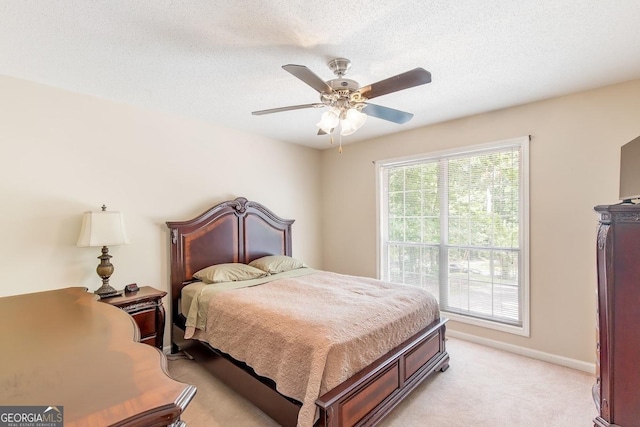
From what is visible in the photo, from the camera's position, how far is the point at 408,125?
379cm

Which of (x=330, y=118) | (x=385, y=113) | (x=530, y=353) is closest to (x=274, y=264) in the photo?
(x=330, y=118)

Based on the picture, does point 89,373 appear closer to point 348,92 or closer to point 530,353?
point 348,92

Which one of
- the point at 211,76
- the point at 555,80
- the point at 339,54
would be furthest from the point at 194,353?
the point at 555,80

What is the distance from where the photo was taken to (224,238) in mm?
3635

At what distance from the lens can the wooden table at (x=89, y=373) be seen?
0.74m

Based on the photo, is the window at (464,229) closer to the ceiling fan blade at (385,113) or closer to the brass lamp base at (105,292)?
the ceiling fan blade at (385,113)

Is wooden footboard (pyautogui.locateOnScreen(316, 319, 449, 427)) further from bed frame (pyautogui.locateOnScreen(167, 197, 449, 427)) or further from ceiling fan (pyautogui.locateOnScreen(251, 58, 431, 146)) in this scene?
ceiling fan (pyautogui.locateOnScreen(251, 58, 431, 146))

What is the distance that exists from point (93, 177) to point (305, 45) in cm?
230

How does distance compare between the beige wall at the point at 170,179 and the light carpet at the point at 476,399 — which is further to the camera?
the beige wall at the point at 170,179

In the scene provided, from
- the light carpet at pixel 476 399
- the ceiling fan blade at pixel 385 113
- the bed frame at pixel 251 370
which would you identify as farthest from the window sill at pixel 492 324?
the ceiling fan blade at pixel 385 113

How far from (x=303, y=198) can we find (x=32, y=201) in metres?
3.13

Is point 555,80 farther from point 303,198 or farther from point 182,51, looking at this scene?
point 303,198

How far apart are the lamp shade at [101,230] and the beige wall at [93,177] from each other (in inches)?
10.5

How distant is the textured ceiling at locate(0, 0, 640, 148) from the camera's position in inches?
64.4
